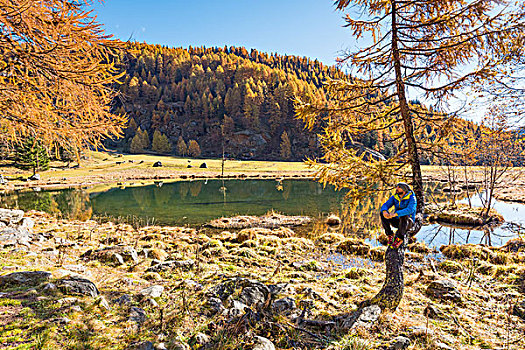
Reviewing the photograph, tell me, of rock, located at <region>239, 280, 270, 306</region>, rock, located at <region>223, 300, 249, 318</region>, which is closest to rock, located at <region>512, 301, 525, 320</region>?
rock, located at <region>239, 280, 270, 306</region>

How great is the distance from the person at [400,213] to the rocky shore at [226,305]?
1.56 meters

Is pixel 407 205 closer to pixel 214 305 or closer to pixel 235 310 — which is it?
pixel 235 310

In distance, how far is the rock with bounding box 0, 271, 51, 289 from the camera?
191 inches

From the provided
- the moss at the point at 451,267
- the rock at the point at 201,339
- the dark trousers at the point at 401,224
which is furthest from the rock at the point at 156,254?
the moss at the point at 451,267

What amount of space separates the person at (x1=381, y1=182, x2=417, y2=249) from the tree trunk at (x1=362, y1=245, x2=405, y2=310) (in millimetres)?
245

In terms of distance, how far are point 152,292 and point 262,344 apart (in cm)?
257

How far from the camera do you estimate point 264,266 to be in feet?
29.7

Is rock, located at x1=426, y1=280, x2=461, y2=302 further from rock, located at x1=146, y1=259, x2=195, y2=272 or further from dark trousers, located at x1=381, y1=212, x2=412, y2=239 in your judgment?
rock, located at x1=146, y1=259, x2=195, y2=272

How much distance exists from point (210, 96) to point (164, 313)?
146m

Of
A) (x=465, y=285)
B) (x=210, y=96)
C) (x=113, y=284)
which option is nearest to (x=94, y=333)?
(x=113, y=284)

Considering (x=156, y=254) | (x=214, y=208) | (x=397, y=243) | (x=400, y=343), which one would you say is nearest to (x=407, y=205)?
(x=397, y=243)

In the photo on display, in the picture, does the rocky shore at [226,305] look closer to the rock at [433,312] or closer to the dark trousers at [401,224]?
the rock at [433,312]

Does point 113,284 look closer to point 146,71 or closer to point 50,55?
point 50,55

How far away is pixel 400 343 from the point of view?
4434 mm
